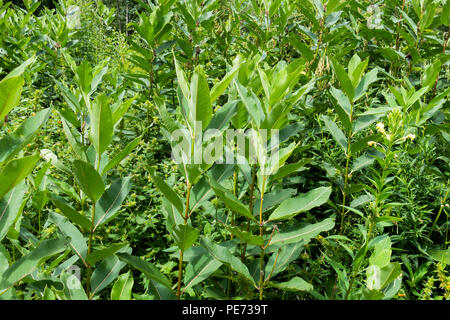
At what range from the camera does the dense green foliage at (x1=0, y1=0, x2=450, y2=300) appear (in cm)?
128

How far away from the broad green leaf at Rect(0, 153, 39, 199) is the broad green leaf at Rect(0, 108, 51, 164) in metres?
0.10

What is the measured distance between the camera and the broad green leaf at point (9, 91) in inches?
37.2

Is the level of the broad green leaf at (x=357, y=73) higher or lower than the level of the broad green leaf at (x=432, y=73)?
higher

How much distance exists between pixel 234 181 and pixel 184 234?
0.57 meters

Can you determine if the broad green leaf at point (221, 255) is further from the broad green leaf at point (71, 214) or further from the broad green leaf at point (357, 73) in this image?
the broad green leaf at point (357, 73)

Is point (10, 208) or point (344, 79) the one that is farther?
point (344, 79)

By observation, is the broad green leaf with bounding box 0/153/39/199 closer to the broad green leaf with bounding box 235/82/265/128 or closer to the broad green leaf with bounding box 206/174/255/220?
the broad green leaf with bounding box 206/174/255/220

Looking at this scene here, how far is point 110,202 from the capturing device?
4.62 feet

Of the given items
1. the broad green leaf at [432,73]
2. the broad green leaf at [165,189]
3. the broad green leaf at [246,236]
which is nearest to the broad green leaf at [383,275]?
the broad green leaf at [246,236]

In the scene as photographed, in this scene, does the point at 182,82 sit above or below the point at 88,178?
above

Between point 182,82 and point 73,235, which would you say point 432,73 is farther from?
point 73,235

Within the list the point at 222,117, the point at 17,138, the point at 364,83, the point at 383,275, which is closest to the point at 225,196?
the point at 222,117

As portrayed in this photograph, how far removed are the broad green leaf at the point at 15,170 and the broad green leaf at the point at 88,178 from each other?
22 cm
